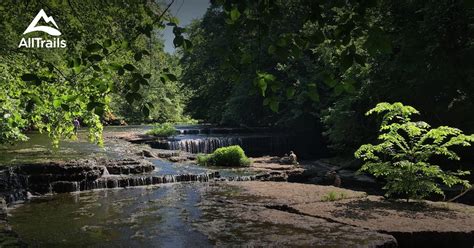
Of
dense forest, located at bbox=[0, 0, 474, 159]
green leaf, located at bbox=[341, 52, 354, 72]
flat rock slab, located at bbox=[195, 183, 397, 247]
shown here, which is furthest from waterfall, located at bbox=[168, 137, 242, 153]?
green leaf, located at bbox=[341, 52, 354, 72]

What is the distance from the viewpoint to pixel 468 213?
957 centimetres

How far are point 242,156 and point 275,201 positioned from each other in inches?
416

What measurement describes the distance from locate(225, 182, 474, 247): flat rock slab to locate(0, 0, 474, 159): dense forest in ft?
9.07

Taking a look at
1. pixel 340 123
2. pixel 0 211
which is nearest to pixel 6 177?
pixel 0 211

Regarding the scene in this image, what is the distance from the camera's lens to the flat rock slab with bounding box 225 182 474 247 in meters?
8.01

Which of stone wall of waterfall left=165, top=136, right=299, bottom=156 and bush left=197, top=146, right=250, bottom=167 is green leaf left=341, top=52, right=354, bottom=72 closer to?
bush left=197, top=146, right=250, bottom=167

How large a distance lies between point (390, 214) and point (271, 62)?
29.8 m

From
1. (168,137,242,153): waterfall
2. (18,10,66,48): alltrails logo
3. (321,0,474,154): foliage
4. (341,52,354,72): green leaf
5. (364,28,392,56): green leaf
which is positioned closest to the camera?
(364,28,392,56): green leaf

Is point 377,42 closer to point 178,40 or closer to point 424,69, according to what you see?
point 178,40

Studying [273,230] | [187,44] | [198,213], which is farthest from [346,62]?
[198,213]

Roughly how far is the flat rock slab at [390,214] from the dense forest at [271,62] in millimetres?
2766

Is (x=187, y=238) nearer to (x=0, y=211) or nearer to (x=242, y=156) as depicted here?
(x=0, y=211)

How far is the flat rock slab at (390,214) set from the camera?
801cm

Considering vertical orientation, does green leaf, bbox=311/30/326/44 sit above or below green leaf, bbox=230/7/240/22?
below
